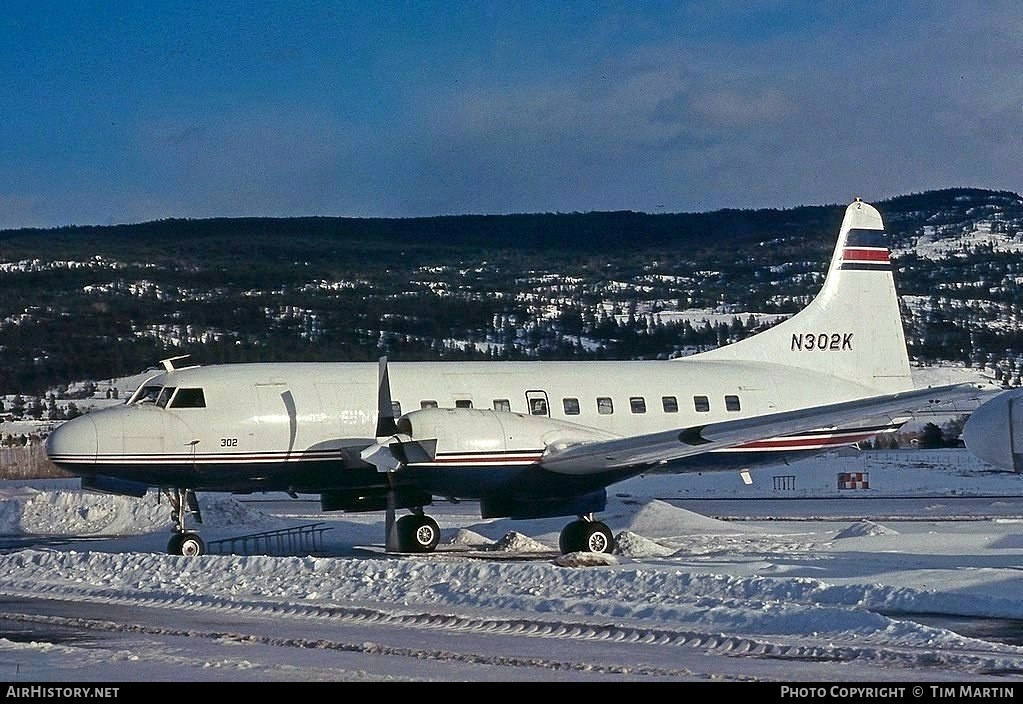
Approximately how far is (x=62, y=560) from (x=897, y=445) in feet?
178

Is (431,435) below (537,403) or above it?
below

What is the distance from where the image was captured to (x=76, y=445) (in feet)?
62.6

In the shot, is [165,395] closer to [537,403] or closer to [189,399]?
[189,399]

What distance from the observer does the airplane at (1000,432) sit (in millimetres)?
14398

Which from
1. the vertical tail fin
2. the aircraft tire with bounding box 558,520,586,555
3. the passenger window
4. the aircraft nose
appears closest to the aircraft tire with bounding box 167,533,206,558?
the aircraft nose

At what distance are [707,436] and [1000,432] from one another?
540 centimetres

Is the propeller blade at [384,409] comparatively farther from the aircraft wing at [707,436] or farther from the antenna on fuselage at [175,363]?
the antenna on fuselage at [175,363]

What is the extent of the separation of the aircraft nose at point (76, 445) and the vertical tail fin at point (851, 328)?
38.8 feet

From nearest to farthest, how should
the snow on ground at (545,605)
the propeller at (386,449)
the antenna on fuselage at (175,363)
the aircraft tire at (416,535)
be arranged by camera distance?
1. the snow on ground at (545,605)
2. the propeller at (386,449)
3. the aircraft tire at (416,535)
4. the antenna on fuselage at (175,363)

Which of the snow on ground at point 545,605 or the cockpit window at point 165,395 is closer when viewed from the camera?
the snow on ground at point 545,605

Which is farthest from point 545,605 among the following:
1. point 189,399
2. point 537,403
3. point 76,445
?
point 76,445

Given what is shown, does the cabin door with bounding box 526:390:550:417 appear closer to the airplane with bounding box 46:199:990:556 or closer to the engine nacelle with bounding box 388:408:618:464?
the airplane with bounding box 46:199:990:556

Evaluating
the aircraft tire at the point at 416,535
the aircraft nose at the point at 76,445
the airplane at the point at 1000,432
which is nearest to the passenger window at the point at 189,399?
the aircraft nose at the point at 76,445

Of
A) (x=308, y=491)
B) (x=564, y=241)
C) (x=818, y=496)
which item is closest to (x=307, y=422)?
(x=308, y=491)
